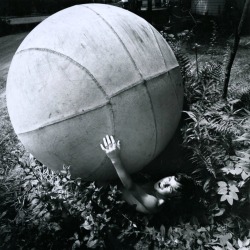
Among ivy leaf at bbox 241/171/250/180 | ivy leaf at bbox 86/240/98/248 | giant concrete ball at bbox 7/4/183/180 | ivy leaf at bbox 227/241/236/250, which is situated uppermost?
giant concrete ball at bbox 7/4/183/180

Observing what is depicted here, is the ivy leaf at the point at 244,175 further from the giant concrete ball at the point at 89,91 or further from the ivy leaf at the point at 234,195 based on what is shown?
the giant concrete ball at the point at 89,91

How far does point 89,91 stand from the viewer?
2639 millimetres

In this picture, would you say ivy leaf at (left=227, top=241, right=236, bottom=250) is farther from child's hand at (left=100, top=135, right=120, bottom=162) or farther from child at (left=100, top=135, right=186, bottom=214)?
child's hand at (left=100, top=135, right=120, bottom=162)

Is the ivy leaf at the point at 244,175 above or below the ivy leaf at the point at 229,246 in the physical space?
above

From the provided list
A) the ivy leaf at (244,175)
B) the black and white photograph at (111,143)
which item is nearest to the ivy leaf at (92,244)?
the black and white photograph at (111,143)

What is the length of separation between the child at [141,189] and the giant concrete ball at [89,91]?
0.32 ft

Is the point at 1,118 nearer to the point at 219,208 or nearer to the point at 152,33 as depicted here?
the point at 152,33

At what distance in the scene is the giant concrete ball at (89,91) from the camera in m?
2.66

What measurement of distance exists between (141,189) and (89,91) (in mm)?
1273

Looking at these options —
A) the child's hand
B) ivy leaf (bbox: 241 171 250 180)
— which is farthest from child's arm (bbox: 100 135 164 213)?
ivy leaf (bbox: 241 171 250 180)

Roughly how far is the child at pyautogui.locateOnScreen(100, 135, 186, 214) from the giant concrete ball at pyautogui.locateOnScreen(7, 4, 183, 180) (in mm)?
97

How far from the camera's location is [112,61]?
271 cm

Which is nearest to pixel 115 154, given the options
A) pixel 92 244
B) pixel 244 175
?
pixel 92 244

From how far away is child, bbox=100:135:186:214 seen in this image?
278cm
